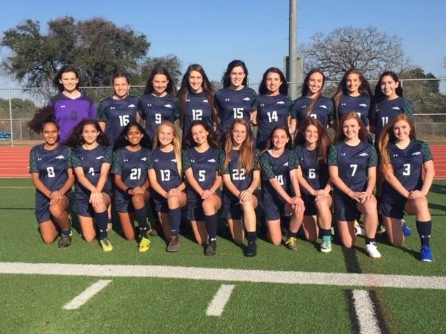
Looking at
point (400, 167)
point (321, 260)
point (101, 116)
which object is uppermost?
point (101, 116)

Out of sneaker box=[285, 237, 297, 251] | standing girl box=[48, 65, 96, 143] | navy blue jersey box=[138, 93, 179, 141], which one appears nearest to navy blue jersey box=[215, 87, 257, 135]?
navy blue jersey box=[138, 93, 179, 141]

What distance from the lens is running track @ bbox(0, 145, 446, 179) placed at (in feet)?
38.1

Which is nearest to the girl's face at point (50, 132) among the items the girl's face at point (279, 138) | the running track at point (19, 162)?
the girl's face at point (279, 138)

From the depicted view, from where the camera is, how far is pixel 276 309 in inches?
129

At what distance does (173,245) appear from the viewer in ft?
15.8

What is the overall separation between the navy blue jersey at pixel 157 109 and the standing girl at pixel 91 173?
60 cm

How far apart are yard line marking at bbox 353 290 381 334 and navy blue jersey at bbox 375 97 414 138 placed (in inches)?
93.5

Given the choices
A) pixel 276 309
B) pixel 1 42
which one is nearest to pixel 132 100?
pixel 276 309

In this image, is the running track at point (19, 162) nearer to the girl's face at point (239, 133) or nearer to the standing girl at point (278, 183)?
the standing girl at point (278, 183)

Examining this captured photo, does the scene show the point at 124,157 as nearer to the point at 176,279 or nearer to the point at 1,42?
the point at 176,279

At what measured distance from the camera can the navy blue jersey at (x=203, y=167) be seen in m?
5.03

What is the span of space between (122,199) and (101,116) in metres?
1.13

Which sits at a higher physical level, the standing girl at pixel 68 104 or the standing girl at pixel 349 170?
the standing girl at pixel 68 104

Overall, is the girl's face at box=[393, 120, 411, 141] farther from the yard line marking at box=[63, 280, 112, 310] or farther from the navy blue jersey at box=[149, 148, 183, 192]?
the yard line marking at box=[63, 280, 112, 310]
